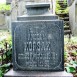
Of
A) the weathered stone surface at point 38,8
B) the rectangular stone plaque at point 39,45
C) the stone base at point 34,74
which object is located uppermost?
the weathered stone surface at point 38,8

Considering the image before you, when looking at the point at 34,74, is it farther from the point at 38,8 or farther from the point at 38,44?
the point at 38,8

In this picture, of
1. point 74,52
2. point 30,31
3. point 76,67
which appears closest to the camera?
point 30,31

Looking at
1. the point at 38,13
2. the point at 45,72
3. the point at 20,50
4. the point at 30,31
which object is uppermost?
the point at 38,13

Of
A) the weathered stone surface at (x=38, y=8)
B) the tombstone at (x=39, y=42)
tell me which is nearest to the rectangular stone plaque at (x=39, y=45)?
the tombstone at (x=39, y=42)

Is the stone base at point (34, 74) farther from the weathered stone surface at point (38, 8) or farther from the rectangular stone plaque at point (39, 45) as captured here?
the weathered stone surface at point (38, 8)

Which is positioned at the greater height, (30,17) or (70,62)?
(30,17)

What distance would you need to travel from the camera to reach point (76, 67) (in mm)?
4742

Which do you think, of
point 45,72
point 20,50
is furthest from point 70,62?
point 20,50

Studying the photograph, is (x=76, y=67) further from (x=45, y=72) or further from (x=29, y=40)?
(x=29, y=40)

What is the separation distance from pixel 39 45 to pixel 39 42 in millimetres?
48

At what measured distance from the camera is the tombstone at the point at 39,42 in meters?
4.41

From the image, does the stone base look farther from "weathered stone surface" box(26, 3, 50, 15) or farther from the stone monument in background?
"weathered stone surface" box(26, 3, 50, 15)

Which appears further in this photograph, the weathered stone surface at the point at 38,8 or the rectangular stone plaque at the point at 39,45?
the weathered stone surface at the point at 38,8

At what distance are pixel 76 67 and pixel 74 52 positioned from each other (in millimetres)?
978
